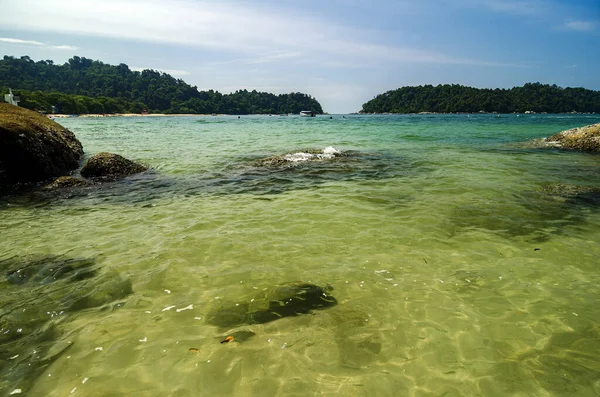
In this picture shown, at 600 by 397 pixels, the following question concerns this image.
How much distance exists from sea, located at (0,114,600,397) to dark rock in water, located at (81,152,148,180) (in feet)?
10.4

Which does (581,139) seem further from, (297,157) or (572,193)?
(297,157)

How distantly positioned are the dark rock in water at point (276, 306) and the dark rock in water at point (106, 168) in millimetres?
10250

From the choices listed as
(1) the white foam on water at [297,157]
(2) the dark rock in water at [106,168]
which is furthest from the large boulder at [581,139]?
(2) the dark rock in water at [106,168]

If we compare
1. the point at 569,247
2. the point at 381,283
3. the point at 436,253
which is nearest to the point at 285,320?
the point at 381,283

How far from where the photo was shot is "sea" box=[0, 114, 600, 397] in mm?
2918

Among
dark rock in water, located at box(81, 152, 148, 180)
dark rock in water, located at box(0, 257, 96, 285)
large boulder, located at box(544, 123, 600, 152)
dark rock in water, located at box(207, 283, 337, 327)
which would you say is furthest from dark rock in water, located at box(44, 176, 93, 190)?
large boulder, located at box(544, 123, 600, 152)

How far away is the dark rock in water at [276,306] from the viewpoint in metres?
3.74

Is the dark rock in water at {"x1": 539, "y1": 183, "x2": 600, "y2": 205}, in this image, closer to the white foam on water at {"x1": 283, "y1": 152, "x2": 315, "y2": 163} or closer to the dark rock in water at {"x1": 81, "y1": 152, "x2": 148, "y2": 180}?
the white foam on water at {"x1": 283, "y1": 152, "x2": 315, "y2": 163}

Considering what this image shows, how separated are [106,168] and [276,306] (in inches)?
444

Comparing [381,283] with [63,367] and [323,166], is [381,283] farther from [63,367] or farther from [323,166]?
[323,166]

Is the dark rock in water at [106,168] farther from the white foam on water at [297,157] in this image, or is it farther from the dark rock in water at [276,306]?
the dark rock in water at [276,306]

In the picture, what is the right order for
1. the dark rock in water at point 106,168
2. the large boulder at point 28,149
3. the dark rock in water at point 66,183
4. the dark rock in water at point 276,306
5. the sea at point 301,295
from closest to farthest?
1. the sea at point 301,295
2. the dark rock in water at point 276,306
3. the dark rock in water at point 66,183
4. the large boulder at point 28,149
5. the dark rock in water at point 106,168

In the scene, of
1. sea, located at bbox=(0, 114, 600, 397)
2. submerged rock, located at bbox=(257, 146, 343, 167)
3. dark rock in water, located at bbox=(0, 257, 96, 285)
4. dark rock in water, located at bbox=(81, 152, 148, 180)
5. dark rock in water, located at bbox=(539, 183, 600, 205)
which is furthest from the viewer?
submerged rock, located at bbox=(257, 146, 343, 167)

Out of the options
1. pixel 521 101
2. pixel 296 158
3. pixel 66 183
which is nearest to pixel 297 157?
pixel 296 158
